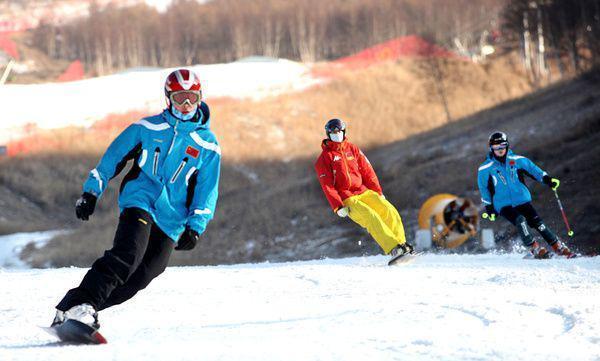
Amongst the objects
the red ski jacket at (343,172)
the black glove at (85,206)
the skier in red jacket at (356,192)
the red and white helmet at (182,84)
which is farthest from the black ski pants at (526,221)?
the black glove at (85,206)

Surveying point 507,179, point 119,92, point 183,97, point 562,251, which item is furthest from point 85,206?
point 119,92

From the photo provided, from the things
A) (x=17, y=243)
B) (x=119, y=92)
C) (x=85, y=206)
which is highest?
(x=119, y=92)

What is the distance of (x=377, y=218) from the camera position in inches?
416

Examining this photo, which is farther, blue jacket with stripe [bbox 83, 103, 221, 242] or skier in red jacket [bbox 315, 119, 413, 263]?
skier in red jacket [bbox 315, 119, 413, 263]

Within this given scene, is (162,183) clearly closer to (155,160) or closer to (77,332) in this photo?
(155,160)

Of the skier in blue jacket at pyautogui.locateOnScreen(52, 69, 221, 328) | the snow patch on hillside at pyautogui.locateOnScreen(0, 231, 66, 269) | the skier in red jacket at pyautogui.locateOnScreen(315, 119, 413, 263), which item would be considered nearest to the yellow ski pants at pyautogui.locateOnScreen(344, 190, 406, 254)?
the skier in red jacket at pyautogui.locateOnScreen(315, 119, 413, 263)

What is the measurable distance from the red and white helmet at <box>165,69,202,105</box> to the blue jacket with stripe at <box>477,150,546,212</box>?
6302mm

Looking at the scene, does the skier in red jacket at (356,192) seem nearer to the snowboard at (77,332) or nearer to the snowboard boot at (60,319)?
the snowboard boot at (60,319)

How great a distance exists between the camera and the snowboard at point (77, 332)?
473cm

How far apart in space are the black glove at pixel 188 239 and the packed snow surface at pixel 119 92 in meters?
41.1

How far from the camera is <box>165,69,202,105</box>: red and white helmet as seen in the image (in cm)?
548

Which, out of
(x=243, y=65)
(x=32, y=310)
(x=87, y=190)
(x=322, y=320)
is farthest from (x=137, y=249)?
(x=243, y=65)

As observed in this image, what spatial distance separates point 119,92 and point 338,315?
4836 centimetres

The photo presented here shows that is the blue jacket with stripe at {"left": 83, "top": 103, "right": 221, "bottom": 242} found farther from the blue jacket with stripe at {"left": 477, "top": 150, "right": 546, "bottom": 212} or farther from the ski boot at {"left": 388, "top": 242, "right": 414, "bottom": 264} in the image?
the blue jacket with stripe at {"left": 477, "top": 150, "right": 546, "bottom": 212}
